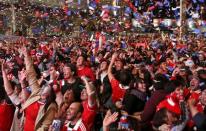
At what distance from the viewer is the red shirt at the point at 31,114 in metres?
7.49

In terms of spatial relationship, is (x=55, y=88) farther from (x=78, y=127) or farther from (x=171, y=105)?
(x=171, y=105)

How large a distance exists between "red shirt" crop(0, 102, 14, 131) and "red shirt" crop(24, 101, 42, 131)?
3.45 ft

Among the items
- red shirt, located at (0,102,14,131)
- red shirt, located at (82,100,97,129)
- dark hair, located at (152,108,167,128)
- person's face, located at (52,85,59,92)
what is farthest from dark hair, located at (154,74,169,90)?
red shirt, located at (0,102,14,131)

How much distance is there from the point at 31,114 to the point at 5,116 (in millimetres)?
1200

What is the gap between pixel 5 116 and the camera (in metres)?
8.58

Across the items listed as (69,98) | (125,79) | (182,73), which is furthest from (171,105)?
(182,73)

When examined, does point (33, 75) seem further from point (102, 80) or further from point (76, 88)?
point (102, 80)

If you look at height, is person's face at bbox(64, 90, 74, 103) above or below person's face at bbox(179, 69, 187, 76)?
above

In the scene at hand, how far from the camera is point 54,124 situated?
6.45 meters

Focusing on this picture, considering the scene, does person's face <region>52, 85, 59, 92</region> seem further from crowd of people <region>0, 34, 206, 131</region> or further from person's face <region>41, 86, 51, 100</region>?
person's face <region>41, 86, 51, 100</region>

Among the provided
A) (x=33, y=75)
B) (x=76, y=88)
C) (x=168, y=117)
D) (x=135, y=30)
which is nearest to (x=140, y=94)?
(x=76, y=88)

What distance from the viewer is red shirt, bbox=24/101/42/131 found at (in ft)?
24.6

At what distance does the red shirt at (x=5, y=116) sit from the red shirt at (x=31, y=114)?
1052mm

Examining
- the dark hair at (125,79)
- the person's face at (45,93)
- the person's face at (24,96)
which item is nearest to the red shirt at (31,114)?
the person's face at (45,93)
